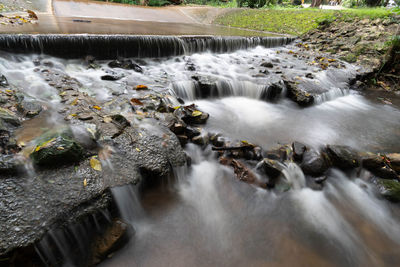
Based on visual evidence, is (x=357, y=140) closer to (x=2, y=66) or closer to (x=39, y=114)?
(x=39, y=114)

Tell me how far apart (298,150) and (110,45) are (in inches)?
220

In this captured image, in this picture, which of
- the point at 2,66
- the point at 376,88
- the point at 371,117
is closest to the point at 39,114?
the point at 2,66

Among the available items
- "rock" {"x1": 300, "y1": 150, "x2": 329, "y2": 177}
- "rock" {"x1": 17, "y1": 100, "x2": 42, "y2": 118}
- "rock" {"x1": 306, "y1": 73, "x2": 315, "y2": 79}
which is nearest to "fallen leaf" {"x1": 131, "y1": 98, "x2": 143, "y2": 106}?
"rock" {"x1": 17, "y1": 100, "x2": 42, "y2": 118}

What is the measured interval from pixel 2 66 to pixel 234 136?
16.5 feet

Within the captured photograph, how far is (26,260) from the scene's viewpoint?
5.12 ft

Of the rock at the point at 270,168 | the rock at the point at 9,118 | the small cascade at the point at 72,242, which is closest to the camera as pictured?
the small cascade at the point at 72,242

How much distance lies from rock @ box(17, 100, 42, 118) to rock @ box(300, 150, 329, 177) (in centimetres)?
397

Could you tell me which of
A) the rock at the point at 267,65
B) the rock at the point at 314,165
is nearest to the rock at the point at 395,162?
the rock at the point at 314,165

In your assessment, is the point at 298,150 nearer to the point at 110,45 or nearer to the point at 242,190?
the point at 242,190

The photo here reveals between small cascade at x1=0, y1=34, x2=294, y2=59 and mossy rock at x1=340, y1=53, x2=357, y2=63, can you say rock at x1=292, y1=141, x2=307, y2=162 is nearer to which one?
small cascade at x1=0, y1=34, x2=294, y2=59

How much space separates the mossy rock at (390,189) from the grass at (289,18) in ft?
30.9

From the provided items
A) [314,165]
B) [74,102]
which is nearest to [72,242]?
[74,102]

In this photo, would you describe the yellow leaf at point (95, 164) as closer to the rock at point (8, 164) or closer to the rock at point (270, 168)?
the rock at point (8, 164)

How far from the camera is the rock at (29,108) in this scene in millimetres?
2773
